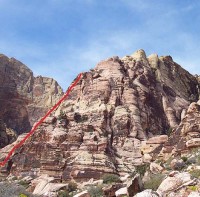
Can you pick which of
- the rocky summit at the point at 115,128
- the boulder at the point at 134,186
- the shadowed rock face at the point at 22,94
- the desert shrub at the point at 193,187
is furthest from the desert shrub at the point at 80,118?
the shadowed rock face at the point at 22,94

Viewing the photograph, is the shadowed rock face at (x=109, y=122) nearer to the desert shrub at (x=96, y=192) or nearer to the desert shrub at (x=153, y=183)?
the desert shrub at (x=96, y=192)

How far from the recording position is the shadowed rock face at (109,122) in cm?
5862

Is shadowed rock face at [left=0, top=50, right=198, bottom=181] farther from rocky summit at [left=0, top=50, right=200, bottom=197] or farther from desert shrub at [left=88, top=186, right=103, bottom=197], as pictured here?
desert shrub at [left=88, top=186, right=103, bottom=197]

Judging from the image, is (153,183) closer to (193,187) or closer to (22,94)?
(193,187)

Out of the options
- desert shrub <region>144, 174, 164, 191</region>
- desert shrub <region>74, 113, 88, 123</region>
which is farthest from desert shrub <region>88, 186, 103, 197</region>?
desert shrub <region>74, 113, 88, 123</region>

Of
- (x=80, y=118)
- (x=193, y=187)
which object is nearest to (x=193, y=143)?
(x=193, y=187)

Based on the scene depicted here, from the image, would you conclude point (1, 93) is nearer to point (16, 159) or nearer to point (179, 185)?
point (16, 159)

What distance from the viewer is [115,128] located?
67.6 meters

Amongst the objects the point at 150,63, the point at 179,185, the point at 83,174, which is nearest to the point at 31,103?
the point at 150,63

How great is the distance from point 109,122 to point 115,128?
1.61 metres

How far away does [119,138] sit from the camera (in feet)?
217

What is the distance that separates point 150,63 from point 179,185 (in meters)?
73.6

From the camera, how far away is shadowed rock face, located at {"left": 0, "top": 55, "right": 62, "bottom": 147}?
11938cm

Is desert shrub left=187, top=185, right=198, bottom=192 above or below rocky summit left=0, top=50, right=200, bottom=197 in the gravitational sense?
below
